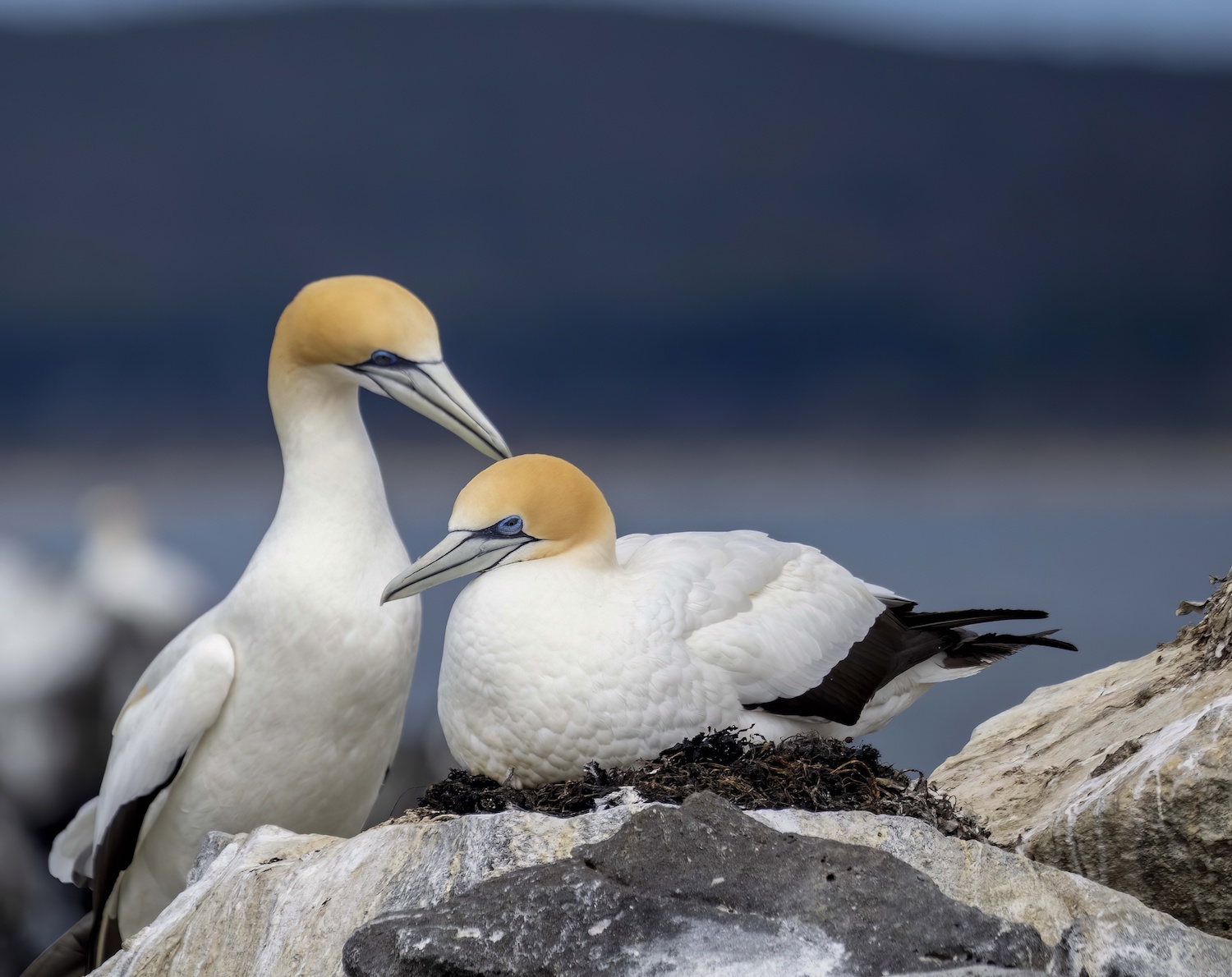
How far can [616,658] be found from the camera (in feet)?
9.14

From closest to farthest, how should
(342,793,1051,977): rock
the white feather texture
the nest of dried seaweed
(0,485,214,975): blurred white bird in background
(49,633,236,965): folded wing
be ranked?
(342,793,1051,977): rock, the nest of dried seaweed, the white feather texture, (49,633,236,965): folded wing, (0,485,214,975): blurred white bird in background

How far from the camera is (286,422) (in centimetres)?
375

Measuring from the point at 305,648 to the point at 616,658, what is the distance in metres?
1.04

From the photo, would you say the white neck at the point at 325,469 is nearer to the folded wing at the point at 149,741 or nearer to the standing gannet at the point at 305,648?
the standing gannet at the point at 305,648

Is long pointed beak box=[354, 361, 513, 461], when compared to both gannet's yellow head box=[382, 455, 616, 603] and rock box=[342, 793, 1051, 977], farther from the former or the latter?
rock box=[342, 793, 1051, 977]

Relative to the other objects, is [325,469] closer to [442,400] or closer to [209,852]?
[442,400]

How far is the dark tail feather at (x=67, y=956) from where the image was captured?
3.92 metres

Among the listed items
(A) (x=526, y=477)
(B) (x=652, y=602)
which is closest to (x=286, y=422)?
(A) (x=526, y=477)

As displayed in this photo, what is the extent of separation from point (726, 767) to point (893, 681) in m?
0.79

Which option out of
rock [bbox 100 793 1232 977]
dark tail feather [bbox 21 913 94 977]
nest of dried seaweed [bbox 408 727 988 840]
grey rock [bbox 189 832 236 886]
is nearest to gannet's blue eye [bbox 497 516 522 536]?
nest of dried seaweed [bbox 408 727 988 840]

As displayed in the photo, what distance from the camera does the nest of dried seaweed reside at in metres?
2.59

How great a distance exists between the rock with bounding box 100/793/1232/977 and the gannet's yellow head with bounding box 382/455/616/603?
561 mm

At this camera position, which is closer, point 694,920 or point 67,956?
point 694,920

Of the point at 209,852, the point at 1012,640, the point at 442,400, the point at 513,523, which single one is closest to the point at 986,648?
the point at 1012,640
